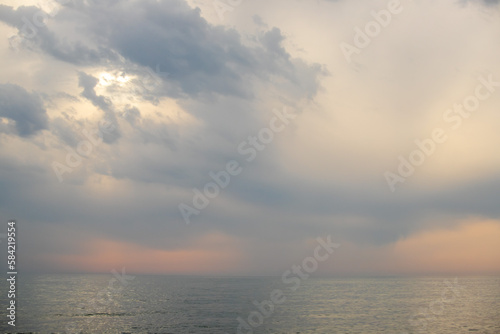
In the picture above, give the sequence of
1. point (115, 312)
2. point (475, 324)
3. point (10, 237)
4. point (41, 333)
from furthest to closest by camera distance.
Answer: point (115, 312) → point (475, 324) → point (41, 333) → point (10, 237)

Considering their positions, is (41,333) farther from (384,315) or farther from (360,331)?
(384,315)

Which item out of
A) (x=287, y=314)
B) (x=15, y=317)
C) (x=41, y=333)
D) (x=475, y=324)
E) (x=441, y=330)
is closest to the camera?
(x=41, y=333)

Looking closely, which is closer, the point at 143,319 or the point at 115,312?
the point at 143,319

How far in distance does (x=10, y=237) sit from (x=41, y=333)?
17.7 metres

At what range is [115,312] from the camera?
231 ft

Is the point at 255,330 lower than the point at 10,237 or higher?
lower

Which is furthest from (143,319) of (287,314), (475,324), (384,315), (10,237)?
(475,324)

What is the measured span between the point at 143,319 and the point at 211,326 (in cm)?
1578

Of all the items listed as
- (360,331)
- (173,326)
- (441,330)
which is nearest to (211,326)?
(173,326)

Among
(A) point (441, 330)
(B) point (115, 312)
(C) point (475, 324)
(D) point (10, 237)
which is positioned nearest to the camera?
(D) point (10, 237)

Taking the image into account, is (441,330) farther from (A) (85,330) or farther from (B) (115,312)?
(B) (115,312)

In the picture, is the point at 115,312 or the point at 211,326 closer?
the point at 211,326

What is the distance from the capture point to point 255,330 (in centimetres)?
5041

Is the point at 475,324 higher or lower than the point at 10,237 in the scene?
lower
